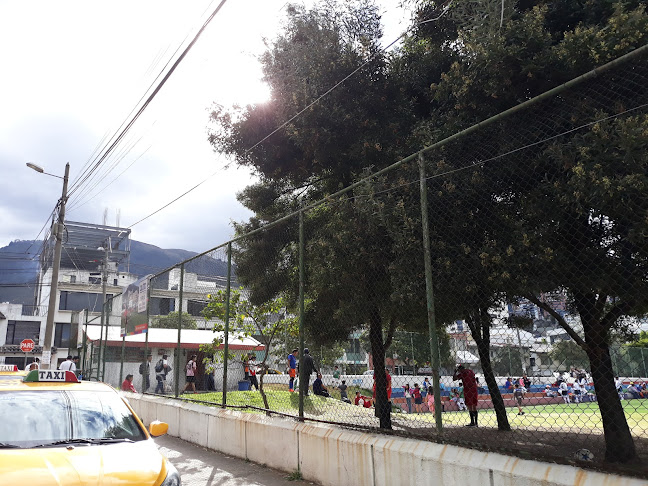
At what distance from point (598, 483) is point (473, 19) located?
5908 mm

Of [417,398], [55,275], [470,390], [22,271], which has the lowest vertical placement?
[470,390]

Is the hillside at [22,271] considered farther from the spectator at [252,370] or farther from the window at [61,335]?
the window at [61,335]

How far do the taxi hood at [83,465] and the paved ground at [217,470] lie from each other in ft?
8.84

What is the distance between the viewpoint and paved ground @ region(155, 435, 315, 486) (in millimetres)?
6203

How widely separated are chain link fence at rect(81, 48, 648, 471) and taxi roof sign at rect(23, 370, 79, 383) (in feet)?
8.88

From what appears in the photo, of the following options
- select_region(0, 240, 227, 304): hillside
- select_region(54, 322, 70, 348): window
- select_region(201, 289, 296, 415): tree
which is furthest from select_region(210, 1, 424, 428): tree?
select_region(54, 322, 70, 348): window

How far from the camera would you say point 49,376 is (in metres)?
5.00

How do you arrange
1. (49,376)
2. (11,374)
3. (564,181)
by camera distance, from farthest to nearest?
1. (11,374)
2. (564,181)
3. (49,376)

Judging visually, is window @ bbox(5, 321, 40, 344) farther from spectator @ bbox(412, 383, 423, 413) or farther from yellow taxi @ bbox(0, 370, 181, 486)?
yellow taxi @ bbox(0, 370, 181, 486)

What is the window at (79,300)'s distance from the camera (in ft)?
180

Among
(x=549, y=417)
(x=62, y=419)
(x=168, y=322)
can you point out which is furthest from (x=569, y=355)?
(x=168, y=322)

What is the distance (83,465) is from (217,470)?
3851 mm

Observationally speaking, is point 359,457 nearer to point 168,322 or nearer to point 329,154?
point 329,154

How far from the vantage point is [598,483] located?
3283mm
